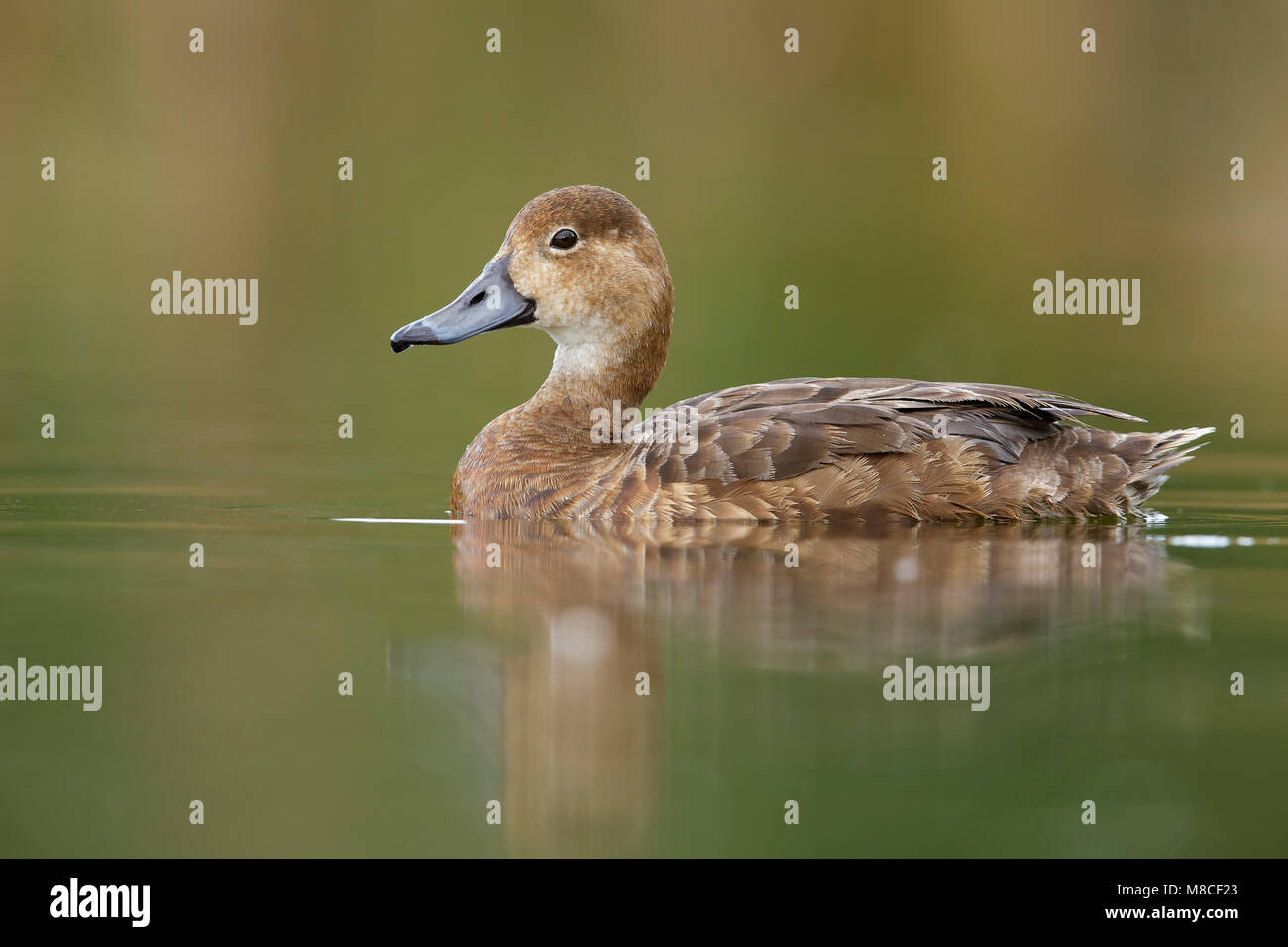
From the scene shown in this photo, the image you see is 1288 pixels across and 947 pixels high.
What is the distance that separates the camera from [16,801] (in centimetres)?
431

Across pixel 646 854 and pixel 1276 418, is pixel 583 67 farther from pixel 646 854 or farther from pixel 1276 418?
pixel 646 854

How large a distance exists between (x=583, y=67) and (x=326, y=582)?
12.0m

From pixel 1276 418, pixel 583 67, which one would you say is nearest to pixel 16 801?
pixel 1276 418

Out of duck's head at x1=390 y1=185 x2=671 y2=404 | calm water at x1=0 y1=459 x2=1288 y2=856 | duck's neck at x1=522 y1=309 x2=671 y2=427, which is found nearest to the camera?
calm water at x1=0 y1=459 x2=1288 y2=856

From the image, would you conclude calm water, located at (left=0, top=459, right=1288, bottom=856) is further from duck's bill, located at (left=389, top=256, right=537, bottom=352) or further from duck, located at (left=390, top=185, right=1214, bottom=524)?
duck's bill, located at (left=389, top=256, right=537, bottom=352)

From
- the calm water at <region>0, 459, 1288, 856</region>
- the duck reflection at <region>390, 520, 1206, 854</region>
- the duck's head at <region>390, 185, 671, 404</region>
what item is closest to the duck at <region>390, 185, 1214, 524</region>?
the duck's head at <region>390, 185, 671, 404</region>

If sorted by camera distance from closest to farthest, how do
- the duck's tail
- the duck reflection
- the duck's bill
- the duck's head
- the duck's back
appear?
the duck reflection → the duck's back → the duck's tail → the duck's bill → the duck's head

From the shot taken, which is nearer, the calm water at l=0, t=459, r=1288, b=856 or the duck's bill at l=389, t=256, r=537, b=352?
the calm water at l=0, t=459, r=1288, b=856

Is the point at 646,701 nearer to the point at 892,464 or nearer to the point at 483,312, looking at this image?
the point at 892,464

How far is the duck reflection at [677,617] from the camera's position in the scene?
4.50m

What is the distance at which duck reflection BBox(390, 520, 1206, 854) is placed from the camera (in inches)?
177

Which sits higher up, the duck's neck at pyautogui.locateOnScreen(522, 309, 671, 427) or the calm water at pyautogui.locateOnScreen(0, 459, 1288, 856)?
the duck's neck at pyautogui.locateOnScreen(522, 309, 671, 427)

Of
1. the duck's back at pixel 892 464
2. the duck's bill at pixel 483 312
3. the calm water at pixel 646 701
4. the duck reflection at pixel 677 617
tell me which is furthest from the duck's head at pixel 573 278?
the calm water at pixel 646 701

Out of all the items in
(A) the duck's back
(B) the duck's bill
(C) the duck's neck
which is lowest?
(A) the duck's back
